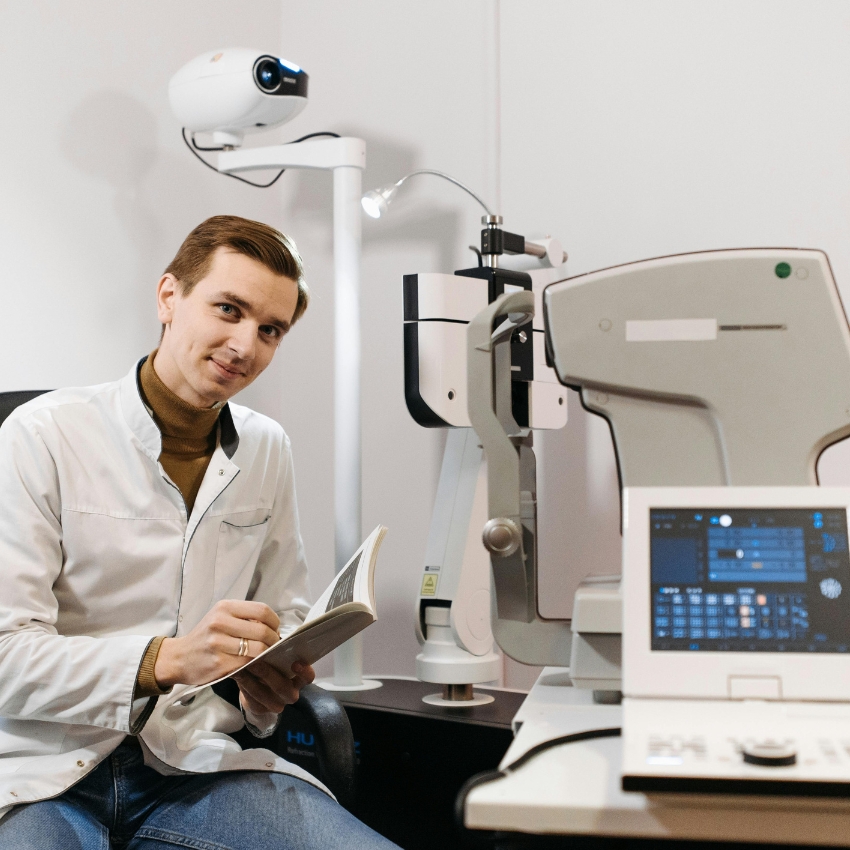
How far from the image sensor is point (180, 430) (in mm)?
1422

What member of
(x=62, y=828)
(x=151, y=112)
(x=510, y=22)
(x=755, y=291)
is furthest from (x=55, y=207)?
(x=755, y=291)

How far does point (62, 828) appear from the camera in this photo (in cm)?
113

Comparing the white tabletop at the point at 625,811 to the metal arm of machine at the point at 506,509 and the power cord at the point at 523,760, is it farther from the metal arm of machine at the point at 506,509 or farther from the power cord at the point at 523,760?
the metal arm of machine at the point at 506,509

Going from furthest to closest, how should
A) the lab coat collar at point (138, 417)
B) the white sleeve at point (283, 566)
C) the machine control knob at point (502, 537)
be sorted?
1. the white sleeve at point (283, 566)
2. the lab coat collar at point (138, 417)
3. the machine control knob at point (502, 537)

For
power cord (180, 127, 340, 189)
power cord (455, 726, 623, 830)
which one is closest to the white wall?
power cord (180, 127, 340, 189)

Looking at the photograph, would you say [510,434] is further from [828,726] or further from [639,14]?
[639,14]

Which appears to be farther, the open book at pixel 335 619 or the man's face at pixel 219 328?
the man's face at pixel 219 328

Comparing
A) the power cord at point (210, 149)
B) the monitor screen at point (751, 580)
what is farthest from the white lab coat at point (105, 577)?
the power cord at point (210, 149)

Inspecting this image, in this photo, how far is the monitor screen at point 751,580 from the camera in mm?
867

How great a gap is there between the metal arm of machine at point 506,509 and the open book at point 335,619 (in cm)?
15

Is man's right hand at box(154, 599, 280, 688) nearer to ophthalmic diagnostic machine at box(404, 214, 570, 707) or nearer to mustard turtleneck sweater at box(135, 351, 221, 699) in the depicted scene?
mustard turtleneck sweater at box(135, 351, 221, 699)

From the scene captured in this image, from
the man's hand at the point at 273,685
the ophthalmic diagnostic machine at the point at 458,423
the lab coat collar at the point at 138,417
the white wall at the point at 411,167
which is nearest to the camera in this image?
the man's hand at the point at 273,685

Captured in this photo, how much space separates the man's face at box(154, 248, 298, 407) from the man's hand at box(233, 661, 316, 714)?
1.38 ft

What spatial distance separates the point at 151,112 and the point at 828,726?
2.03 meters
